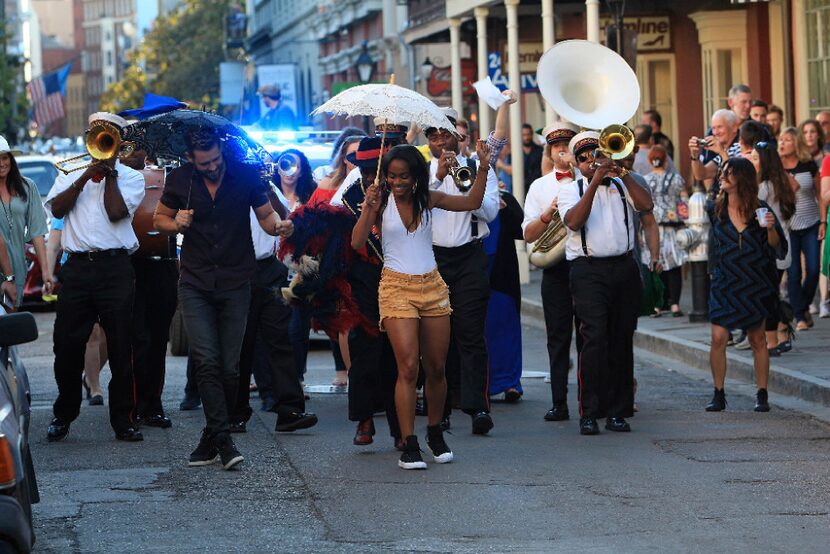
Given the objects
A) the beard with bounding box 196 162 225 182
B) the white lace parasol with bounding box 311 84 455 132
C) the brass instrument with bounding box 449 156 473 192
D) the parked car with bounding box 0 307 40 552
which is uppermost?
the white lace parasol with bounding box 311 84 455 132

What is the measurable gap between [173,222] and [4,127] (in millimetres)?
68901

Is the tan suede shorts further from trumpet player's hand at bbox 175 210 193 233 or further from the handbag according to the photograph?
the handbag

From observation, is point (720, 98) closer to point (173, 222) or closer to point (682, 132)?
A: point (682, 132)

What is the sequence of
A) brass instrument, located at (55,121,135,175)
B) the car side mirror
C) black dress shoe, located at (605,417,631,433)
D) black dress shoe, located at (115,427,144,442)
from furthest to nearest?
black dress shoe, located at (605,417,631,433)
black dress shoe, located at (115,427,144,442)
brass instrument, located at (55,121,135,175)
the car side mirror

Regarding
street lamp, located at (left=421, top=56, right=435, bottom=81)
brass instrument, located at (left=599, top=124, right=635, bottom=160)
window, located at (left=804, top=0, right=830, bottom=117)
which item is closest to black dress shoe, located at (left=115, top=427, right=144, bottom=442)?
brass instrument, located at (left=599, top=124, right=635, bottom=160)

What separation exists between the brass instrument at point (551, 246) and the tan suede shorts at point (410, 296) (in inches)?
78.5

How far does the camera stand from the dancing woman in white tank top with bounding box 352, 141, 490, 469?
901 centimetres

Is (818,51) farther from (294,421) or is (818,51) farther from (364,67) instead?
(364,67)

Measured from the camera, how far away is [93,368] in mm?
12258

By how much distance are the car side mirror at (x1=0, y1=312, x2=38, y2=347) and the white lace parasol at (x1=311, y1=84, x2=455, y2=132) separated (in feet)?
12.4

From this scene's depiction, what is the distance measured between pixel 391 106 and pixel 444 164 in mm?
971

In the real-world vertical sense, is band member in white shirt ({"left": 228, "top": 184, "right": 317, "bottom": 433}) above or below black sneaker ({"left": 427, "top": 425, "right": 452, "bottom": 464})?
above

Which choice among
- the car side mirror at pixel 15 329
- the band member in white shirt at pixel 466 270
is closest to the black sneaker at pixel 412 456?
the band member in white shirt at pixel 466 270

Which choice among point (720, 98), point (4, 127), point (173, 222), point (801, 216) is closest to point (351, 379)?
point (173, 222)
